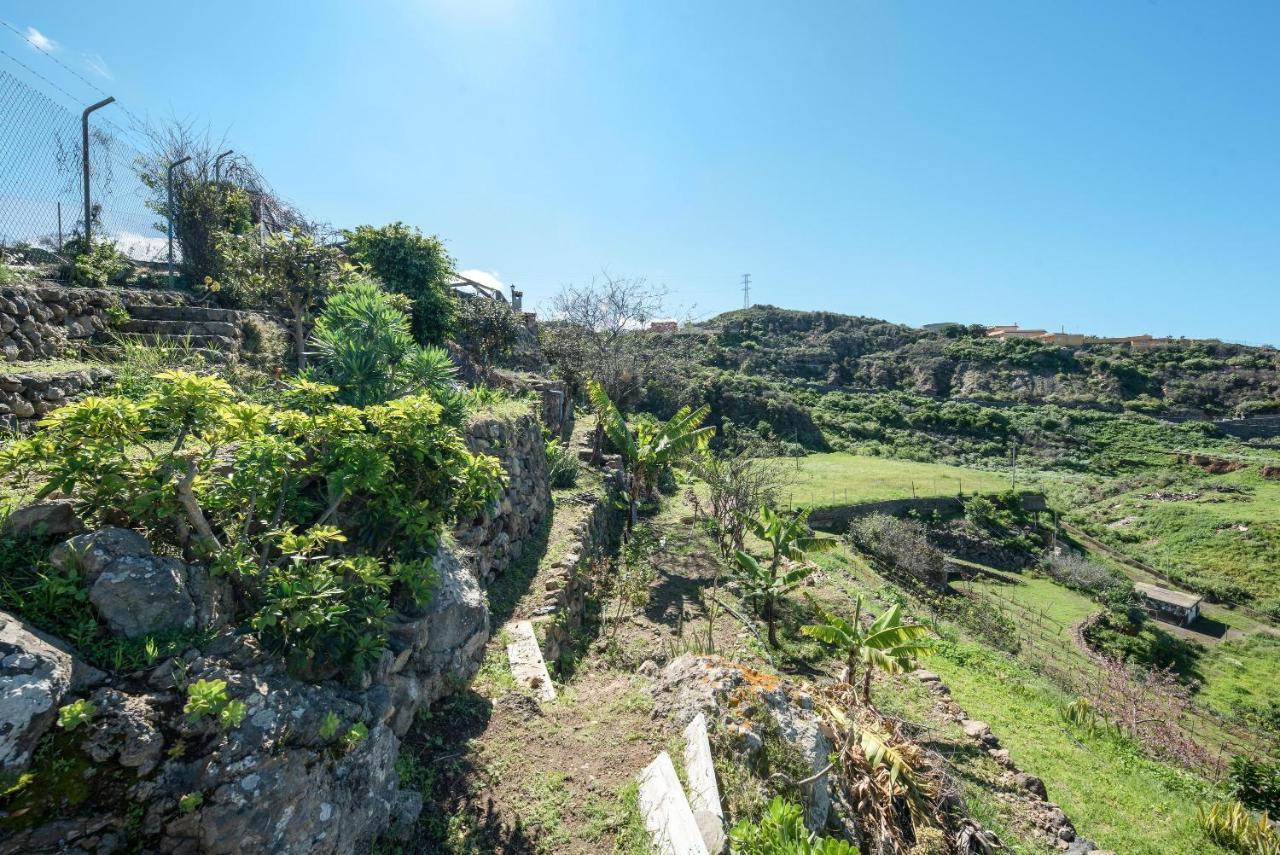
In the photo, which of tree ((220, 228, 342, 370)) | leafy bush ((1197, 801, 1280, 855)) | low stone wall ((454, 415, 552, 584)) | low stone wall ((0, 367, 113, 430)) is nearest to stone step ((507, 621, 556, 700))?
low stone wall ((454, 415, 552, 584))

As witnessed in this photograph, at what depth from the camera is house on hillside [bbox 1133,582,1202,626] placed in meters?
21.8

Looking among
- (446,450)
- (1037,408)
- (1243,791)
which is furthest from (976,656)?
(1037,408)

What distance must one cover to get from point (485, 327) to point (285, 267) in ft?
23.2

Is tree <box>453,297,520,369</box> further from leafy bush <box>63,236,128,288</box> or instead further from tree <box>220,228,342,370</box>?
leafy bush <box>63,236,128,288</box>

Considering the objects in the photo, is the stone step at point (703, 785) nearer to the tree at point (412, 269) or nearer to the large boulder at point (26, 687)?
the large boulder at point (26, 687)

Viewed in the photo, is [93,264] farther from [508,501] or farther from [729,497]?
[729,497]

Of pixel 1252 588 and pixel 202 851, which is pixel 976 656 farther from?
pixel 1252 588

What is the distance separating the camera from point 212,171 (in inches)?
516

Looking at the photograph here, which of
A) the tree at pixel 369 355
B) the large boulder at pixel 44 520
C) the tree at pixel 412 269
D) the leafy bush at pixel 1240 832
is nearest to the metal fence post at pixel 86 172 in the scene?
the tree at pixel 412 269

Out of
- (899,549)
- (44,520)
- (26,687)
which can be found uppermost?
(44,520)

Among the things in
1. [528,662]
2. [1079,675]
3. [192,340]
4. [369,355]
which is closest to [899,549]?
[1079,675]

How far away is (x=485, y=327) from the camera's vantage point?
16.4m

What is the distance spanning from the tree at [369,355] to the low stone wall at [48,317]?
3.84m

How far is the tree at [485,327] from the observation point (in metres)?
16.2
